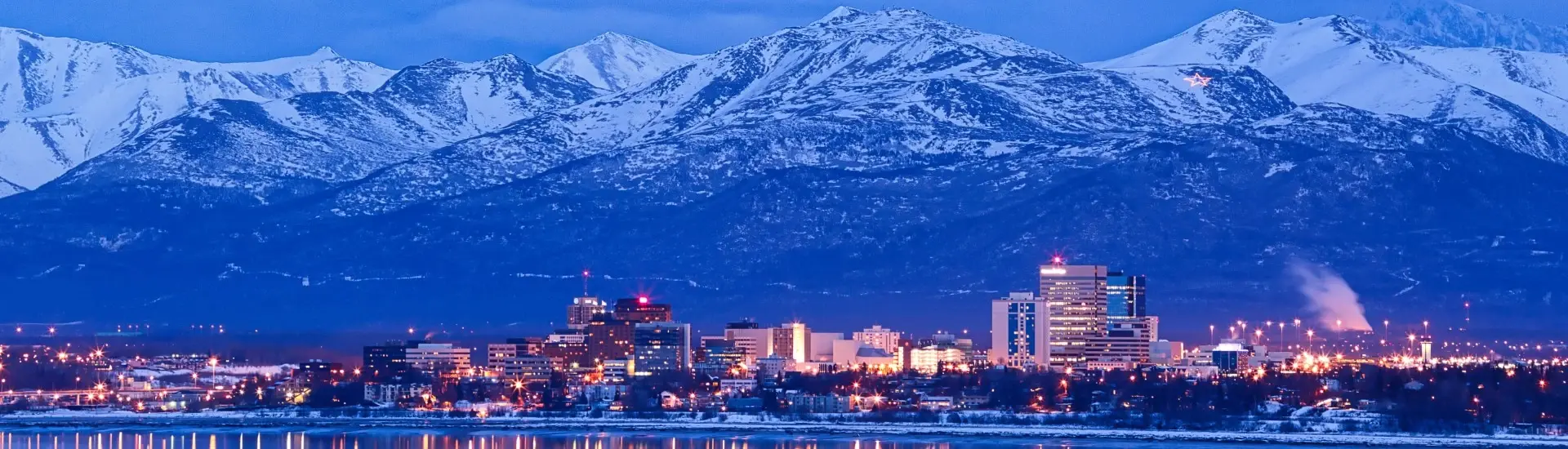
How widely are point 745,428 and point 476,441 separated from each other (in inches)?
463

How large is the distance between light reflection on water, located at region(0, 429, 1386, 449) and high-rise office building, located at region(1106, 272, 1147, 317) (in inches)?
2818

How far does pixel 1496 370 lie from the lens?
127 meters

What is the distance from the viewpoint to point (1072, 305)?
179 m

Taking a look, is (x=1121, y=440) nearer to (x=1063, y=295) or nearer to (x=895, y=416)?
(x=895, y=416)

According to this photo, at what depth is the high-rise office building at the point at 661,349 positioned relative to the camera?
16375 centimetres

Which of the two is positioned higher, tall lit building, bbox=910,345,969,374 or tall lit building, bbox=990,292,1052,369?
tall lit building, bbox=990,292,1052,369

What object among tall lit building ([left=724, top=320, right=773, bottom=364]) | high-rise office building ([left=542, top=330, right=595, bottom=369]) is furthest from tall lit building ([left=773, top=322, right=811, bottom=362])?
high-rise office building ([left=542, top=330, right=595, bottom=369])

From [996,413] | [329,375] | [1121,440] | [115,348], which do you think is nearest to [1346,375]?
[996,413]

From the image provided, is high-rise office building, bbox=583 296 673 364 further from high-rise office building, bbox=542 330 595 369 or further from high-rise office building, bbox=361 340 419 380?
high-rise office building, bbox=361 340 419 380

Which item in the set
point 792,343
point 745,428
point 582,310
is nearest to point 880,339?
point 792,343

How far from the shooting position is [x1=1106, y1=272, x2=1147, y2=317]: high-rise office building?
597 ft

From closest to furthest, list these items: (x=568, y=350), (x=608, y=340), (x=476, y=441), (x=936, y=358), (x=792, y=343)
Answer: (x=476, y=441), (x=936, y=358), (x=568, y=350), (x=608, y=340), (x=792, y=343)

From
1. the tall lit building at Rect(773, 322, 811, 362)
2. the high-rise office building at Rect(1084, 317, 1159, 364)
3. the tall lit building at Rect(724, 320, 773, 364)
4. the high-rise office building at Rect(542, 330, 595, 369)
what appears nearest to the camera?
the high-rise office building at Rect(542, 330, 595, 369)

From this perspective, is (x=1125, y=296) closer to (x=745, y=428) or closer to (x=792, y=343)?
(x=792, y=343)
